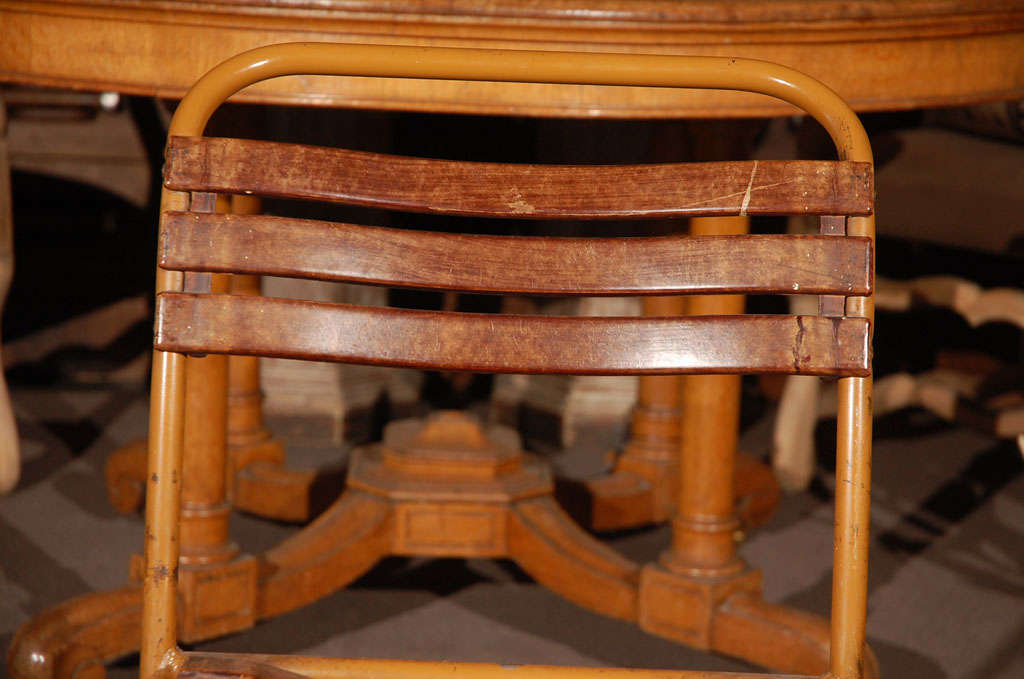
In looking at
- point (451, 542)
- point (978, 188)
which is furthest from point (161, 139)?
point (978, 188)

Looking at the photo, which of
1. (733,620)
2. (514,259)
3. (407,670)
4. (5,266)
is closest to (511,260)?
(514,259)

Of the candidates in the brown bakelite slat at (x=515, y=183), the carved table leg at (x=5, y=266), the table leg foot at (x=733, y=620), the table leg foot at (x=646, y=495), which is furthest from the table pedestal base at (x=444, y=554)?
the brown bakelite slat at (x=515, y=183)

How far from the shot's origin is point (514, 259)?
2.39 ft

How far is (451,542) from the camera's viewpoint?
5.00 feet

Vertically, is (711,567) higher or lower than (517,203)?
lower

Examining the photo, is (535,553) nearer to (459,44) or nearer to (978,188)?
(459,44)

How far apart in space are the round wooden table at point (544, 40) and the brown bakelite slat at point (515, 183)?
213 mm

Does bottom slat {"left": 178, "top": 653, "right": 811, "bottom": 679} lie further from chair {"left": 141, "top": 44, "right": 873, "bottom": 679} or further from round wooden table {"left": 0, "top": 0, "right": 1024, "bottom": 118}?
round wooden table {"left": 0, "top": 0, "right": 1024, "bottom": 118}

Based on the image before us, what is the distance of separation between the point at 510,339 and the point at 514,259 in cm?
5

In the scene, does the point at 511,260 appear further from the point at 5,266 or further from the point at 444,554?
the point at 5,266

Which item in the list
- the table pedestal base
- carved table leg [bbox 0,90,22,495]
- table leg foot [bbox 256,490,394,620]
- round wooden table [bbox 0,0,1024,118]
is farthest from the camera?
carved table leg [bbox 0,90,22,495]

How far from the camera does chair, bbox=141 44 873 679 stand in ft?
2.31

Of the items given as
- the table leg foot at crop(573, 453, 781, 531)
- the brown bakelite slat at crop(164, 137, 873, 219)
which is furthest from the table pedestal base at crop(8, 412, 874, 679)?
the brown bakelite slat at crop(164, 137, 873, 219)

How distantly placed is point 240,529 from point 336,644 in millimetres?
511
